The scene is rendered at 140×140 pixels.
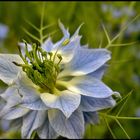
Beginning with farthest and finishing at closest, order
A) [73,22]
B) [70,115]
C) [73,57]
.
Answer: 1. [73,22]
2. [73,57]
3. [70,115]

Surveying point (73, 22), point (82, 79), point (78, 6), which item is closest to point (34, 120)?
point (82, 79)

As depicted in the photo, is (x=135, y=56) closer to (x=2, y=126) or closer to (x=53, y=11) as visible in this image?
(x=53, y=11)

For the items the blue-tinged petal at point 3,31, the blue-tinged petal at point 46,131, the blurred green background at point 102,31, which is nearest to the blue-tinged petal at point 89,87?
the blue-tinged petal at point 46,131

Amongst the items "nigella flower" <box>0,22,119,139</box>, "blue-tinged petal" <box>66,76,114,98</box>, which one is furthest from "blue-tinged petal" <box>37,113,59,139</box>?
"blue-tinged petal" <box>66,76,114,98</box>

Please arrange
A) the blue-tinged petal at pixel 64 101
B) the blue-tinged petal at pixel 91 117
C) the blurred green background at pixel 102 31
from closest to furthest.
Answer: the blue-tinged petal at pixel 64 101 → the blue-tinged petal at pixel 91 117 → the blurred green background at pixel 102 31

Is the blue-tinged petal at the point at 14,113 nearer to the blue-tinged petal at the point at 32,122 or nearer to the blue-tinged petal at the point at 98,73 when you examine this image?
the blue-tinged petal at the point at 32,122

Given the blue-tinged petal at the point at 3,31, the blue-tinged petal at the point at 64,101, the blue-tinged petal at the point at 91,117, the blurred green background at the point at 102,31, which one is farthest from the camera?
the blue-tinged petal at the point at 3,31

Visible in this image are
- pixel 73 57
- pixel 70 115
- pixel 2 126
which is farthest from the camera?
pixel 2 126

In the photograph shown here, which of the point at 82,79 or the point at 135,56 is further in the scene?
the point at 135,56
